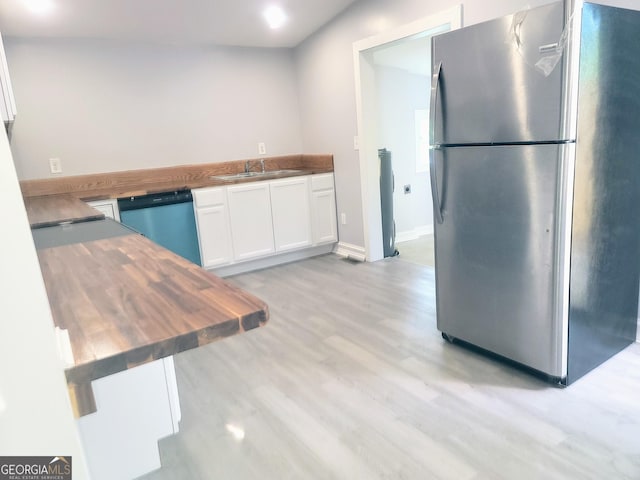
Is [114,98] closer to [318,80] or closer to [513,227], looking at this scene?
[318,80]

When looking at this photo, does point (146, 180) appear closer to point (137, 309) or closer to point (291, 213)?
point (291, 213)

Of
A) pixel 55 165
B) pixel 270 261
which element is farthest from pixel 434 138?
pixel 55 165

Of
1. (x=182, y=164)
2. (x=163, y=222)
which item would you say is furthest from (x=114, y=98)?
(x=163, y=222)

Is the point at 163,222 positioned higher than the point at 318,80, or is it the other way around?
the point at 318,80

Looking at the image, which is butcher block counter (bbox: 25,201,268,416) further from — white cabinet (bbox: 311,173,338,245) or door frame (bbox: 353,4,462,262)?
white cabinet (bbox: 311,173,338,245)

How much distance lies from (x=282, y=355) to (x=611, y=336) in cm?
166

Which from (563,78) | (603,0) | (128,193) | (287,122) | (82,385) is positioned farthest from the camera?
(287,122)

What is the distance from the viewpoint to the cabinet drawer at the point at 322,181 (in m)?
4.22

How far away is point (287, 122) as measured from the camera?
15.0 feet

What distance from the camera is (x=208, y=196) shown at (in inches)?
145

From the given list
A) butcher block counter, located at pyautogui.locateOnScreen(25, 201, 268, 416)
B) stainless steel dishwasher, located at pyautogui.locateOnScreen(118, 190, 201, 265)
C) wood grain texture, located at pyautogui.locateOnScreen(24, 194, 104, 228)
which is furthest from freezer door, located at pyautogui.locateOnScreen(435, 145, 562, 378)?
stainless steel dishwasher, located at pyautogui.locateOnScreen(118, 190, 201, 265)

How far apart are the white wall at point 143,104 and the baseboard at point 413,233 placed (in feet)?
4.81

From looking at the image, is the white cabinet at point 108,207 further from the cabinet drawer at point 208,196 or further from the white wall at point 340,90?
the white wall at point 340,90

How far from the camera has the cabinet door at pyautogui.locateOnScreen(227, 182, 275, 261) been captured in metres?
3.83
